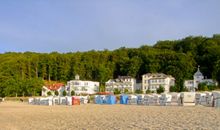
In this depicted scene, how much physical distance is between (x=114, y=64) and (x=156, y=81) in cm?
2432

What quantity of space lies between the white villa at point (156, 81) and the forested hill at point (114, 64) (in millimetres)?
2988

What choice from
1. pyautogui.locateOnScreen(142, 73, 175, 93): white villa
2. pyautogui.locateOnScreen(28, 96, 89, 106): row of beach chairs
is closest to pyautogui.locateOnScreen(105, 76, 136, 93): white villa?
pyautogui.locateOnScreen(142, 73, 175, 93): white villa

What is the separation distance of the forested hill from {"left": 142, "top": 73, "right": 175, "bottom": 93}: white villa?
9.80 ft

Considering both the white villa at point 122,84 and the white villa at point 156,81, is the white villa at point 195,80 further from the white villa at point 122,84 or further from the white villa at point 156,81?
the white villa at point 122,84

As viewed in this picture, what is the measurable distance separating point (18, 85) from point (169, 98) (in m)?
67.7

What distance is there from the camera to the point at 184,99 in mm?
41156

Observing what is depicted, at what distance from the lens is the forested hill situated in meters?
108

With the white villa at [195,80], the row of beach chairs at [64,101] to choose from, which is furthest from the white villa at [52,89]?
the row of beach chairs at [64,101]

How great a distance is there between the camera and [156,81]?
355 feet

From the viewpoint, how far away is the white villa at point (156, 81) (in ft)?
343

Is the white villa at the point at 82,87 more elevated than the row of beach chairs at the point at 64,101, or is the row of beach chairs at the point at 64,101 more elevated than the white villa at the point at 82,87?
the white villa at the point at 82,87

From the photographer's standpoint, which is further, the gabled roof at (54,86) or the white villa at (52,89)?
the gabled roof at (54,86)

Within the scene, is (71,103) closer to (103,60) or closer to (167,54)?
(167,54)

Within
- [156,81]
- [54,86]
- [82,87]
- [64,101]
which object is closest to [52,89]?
[54,86]
